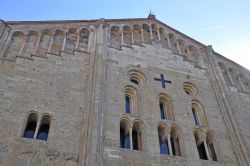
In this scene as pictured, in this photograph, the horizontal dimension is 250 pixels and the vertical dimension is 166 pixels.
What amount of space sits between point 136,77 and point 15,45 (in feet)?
20.7

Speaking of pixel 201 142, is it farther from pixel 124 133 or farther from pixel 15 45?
pixel 15 45

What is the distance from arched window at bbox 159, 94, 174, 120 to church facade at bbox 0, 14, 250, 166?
0.05 meters

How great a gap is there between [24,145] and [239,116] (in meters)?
10.9

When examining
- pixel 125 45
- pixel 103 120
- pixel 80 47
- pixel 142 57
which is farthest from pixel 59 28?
pixel 103 120

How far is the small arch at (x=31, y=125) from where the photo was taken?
1153 cm

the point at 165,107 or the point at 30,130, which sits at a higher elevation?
the point at 165,107

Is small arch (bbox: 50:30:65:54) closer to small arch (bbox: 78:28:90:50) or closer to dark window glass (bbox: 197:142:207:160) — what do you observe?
small arch (bbox: 78:28:90:50)

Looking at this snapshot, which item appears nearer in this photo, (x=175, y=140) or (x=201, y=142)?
(x=175, y=140)

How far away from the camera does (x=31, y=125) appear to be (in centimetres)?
1194

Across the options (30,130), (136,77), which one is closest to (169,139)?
(136,77)

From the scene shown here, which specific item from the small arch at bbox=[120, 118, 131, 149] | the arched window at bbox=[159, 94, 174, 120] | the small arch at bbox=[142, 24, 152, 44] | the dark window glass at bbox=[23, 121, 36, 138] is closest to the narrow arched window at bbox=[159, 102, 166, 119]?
the arched window at bbox=[159, 94, 174, 120]

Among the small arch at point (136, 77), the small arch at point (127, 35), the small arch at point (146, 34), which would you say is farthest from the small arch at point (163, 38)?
the small arch at point (136, 77)

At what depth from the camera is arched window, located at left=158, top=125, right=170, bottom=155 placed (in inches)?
506

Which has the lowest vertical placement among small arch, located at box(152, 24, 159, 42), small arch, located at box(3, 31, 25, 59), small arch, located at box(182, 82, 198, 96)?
small arch, located at box(182, 82, 198, 96)
